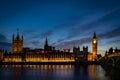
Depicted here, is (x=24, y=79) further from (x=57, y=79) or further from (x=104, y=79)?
(x=104, y=79)

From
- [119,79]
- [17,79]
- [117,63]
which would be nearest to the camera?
[119,79]

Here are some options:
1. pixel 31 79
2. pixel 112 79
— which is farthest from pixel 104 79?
pixel 31 79

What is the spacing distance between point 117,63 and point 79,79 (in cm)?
1920

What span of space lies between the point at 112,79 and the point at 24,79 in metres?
18.0

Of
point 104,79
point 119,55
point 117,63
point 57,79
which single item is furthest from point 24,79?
point 117,63

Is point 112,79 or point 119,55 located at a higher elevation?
point 119,55

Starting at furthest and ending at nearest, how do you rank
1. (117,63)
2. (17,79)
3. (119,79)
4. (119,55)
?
(117,63)
(119,55)
(17,79)
(119,79)

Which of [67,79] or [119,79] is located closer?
[119,79]

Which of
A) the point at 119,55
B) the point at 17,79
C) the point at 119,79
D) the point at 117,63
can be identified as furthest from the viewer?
the point at 117,63

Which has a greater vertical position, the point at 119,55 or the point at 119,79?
the point at 119,55

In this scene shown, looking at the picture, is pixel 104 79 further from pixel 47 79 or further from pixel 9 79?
pixel 9 79

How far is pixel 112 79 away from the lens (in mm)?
63844

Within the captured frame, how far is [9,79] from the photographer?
66.5 metres

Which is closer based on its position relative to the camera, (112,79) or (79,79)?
(112,79)
